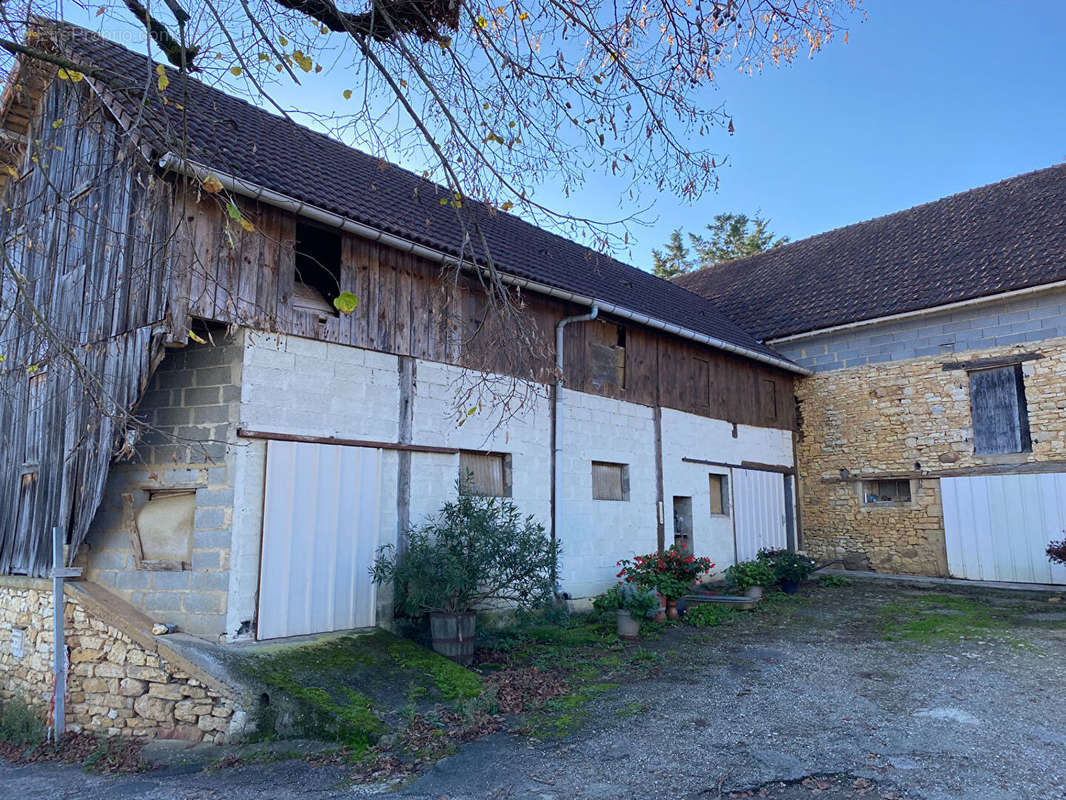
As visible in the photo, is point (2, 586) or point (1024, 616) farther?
point (1024, 616)

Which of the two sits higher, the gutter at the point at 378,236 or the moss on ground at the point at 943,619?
the gutter at the point at 378,236

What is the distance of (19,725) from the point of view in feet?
Result: 24.8

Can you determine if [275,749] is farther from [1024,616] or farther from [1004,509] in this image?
[1004,509]

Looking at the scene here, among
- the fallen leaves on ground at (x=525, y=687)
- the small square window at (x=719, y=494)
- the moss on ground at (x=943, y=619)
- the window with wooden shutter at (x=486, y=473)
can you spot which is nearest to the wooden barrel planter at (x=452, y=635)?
the fallen leaves on ground at (x=525, y=687)

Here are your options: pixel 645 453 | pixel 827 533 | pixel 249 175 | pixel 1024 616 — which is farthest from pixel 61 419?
pixel 827 533

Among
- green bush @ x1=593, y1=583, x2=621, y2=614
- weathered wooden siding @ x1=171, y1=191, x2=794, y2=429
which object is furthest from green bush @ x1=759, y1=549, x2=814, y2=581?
green bush @ x1=593, y1=583, x2=621, y2=614

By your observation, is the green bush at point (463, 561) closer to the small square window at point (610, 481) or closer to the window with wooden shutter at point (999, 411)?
the small square window at point (610, 481)

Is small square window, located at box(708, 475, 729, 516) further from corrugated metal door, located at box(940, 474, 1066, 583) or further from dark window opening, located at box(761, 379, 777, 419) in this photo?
corrugated metal door, located at box(940, 474, 1066, 583)

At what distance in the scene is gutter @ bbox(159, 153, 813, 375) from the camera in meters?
5.98

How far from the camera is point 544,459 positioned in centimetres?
1007

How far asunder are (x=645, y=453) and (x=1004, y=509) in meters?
6.25

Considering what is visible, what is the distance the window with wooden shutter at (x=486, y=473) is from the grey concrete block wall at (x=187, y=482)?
2.86 m

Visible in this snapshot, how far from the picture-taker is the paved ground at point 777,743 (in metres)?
4.72

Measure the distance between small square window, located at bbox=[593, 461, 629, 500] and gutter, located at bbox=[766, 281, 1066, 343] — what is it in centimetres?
599
